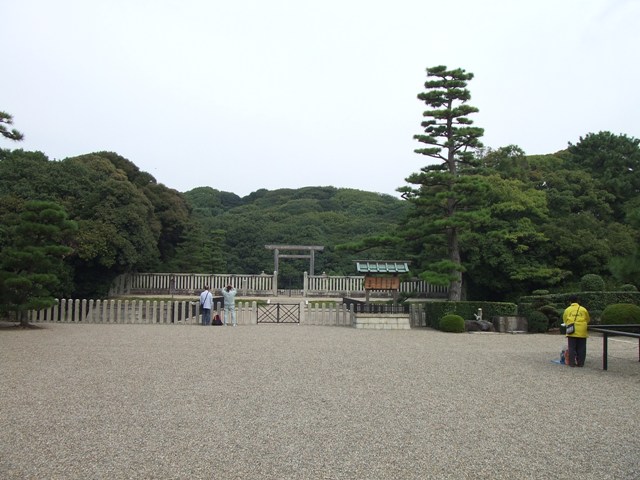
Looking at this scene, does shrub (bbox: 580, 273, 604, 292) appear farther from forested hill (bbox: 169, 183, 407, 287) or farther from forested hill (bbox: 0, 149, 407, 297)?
forested hill (bbox: 169, 183, 407, 287)

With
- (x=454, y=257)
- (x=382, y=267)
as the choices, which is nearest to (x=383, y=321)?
(x=382, y=267)

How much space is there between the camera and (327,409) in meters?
6.87

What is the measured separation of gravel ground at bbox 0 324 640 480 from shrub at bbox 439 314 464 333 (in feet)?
18.4

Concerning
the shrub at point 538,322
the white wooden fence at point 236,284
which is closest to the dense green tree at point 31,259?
the shrub at point 538,322

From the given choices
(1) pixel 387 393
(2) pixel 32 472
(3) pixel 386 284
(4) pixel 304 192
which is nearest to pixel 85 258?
(3) pixel 386 284

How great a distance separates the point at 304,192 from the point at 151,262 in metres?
40.7

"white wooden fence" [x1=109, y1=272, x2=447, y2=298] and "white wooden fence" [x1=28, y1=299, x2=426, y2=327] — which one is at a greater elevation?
"white wooden fence" [x1=109, y1=272, x2=447, y2=298]

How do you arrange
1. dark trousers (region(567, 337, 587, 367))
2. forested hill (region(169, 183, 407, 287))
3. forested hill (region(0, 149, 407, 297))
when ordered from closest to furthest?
dark trousers (region(567, 337, 587, 367)) < forested hill (region(0, 149, 407, 297)) < forested hill (region(169, 183, 407, 287))

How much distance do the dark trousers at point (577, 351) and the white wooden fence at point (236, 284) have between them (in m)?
21.4

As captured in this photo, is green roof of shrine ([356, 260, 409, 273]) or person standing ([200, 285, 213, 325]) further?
green roof of shrine ([356, 260, 409, 273])

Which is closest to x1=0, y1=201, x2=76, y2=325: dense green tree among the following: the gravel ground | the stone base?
the gravel ground

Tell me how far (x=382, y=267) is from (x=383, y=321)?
6.54 feet

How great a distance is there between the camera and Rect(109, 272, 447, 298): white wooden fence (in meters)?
33.1

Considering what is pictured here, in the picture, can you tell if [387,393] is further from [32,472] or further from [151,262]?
[151,262]
